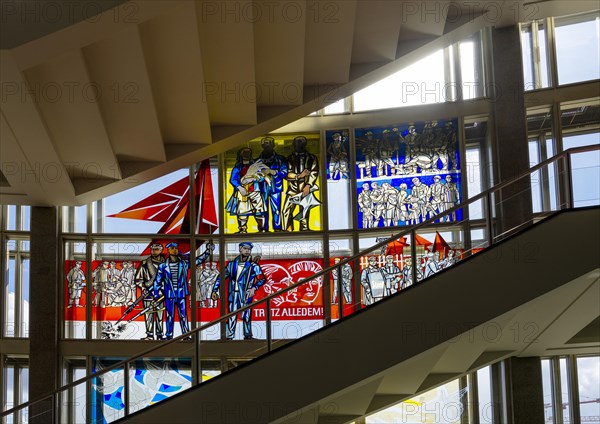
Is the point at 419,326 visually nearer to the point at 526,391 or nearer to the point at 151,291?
the point at 526,391

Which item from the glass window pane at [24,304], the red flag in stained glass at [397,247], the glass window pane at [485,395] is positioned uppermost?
the red flag in stained glass at [397,247]

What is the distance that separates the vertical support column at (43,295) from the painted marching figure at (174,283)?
1511 mm

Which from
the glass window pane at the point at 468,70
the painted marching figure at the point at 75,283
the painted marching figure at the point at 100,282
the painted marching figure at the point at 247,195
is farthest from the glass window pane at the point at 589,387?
the painted marching figure at the point at 75,283

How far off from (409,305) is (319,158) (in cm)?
410

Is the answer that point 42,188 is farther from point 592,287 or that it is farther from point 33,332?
point 592,287

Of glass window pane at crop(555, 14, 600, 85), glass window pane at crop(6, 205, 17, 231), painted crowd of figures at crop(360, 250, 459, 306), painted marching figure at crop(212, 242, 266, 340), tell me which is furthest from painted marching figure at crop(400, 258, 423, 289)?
glass window pane at crop(6, 205, 17, 231)

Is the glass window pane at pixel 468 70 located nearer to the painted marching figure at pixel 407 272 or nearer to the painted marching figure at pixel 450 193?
the painted marching figure at pixel 450 193

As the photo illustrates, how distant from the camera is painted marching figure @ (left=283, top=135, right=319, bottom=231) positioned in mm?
11352

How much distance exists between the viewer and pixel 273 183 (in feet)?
37.5

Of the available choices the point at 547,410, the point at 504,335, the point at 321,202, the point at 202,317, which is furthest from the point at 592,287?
the point at 202,317

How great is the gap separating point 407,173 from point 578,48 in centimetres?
301

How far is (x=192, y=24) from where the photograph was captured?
23.6 ft

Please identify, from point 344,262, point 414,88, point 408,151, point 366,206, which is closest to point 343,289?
point 344,262

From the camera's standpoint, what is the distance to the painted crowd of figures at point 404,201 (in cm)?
1103
